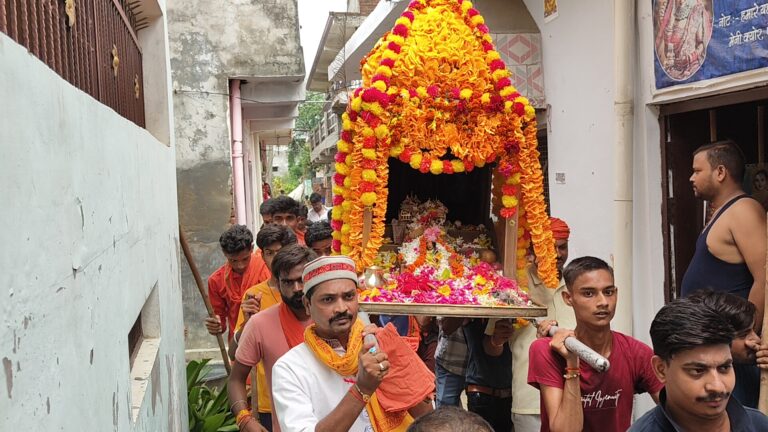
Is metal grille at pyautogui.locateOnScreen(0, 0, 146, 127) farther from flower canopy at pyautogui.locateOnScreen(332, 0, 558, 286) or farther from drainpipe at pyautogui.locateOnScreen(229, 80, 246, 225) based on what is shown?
drainpipe at pyautogui.locateOnScreen(229, 80, 246, 225)

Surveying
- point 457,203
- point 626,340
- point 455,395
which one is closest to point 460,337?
point 455,395

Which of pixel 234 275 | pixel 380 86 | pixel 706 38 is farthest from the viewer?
pixel 234 275

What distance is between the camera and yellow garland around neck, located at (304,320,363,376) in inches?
126

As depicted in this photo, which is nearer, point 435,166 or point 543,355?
point 543,355

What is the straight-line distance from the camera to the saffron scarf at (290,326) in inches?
162

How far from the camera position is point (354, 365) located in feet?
10.6

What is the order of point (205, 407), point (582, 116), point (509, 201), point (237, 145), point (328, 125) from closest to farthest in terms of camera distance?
point (509, 201)
point (205, 407)
point (582, 116)
point (237, 145)
point (328, 125)

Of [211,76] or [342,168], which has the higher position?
[211,76]

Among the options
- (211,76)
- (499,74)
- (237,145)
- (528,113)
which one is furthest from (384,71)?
(237,145)

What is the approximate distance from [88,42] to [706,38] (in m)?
4.12

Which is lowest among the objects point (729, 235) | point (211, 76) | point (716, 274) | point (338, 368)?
point (338, 368)

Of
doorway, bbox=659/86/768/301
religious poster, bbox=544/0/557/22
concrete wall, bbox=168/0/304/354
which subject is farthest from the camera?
concrete wall, bbox=168/0/304/354

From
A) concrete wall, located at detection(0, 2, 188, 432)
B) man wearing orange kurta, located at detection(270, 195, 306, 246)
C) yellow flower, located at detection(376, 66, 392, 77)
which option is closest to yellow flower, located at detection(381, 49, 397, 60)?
yellow flower, located at detection(376, 66, 392, 77)

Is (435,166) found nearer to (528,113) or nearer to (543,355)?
(528,113)
